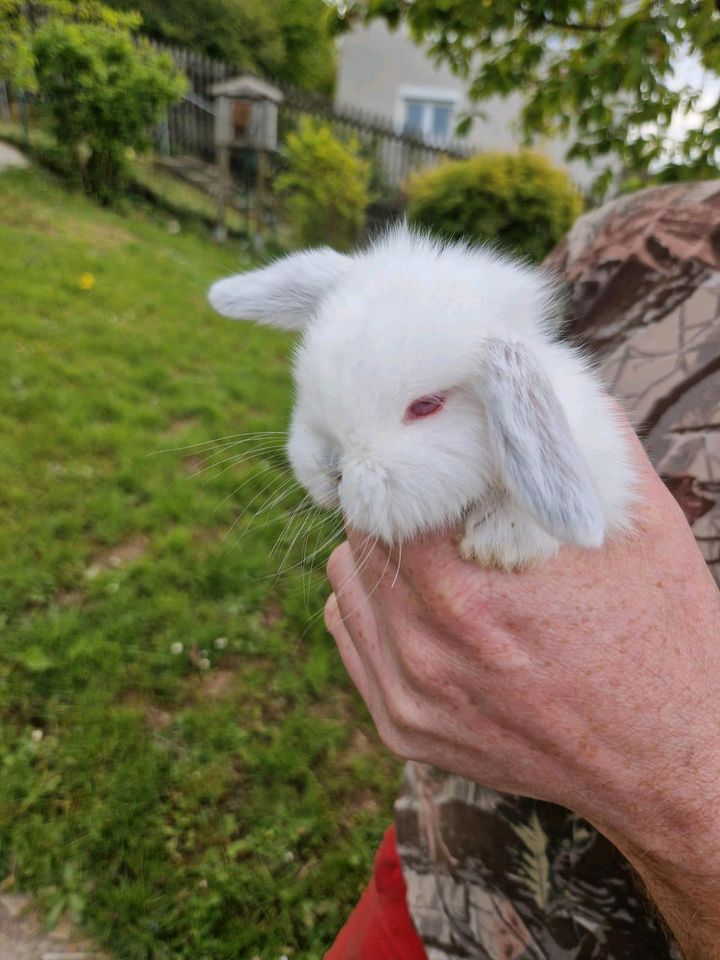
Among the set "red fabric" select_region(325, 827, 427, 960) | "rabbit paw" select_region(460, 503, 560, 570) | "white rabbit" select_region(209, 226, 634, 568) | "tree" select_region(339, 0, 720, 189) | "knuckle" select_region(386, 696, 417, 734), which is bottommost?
"red fabric" select_region(325, 827, 427, 960)

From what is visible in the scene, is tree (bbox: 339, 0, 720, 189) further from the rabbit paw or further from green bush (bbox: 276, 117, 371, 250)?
green bush (bbox: 276, 117, 371, 250)

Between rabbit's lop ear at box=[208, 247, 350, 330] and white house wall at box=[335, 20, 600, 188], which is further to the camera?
white house wall at box=[335, 20, 600, 188]

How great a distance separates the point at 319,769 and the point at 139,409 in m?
2.59

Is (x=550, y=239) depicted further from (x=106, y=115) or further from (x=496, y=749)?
(x=496, y=749)

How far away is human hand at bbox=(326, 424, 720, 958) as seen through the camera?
38.4 inches

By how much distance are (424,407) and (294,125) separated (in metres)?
11.4

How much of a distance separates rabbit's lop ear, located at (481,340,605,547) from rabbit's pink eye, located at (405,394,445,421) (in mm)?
138

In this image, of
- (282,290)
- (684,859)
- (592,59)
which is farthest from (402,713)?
(592,59)

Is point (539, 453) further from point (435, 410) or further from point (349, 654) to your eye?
point (349, 654)

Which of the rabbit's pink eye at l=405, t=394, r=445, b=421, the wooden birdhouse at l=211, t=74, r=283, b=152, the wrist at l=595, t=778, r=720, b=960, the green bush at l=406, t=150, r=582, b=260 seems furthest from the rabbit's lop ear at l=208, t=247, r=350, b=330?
the wooden birdhouse at l=211, t=74, r=283, b=152

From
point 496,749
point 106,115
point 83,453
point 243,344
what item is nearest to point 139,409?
point 83,453

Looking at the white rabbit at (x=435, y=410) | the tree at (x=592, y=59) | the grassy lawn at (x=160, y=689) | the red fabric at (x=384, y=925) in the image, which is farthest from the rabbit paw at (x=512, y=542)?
the tree at (x=592, y=59)

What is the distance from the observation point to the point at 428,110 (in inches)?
635

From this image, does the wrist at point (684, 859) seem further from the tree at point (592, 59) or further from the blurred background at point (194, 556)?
the tree at point (592, 59)
